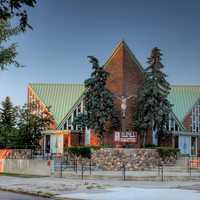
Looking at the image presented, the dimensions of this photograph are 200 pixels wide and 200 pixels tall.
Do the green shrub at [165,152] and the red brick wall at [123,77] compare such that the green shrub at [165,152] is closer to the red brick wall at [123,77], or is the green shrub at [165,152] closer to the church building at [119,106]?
the church building at [119,106]

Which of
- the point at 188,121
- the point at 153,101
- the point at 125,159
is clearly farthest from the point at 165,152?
the point at 188,121

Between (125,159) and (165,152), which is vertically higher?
(165,152)

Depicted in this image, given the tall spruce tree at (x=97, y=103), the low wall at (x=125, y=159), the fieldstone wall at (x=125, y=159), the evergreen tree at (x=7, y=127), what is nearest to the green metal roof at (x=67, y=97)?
the tall spruce tree at (x=97, y=103)

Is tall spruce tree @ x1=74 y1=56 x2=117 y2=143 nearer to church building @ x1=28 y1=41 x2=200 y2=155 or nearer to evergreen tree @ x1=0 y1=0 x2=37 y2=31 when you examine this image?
church building @ x1=28 y1=41 x2=200 y2=155

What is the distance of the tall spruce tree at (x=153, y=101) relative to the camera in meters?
56.8

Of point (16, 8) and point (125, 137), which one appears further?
point (125, 137)

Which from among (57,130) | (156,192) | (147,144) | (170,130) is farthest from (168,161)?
(156,192)

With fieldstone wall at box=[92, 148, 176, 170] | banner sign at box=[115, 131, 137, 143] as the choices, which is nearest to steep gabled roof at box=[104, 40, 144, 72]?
banner sign at box=[115, 131, 137, 143]

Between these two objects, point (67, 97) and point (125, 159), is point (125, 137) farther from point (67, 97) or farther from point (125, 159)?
point (67, 97)

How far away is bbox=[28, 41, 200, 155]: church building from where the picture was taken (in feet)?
195

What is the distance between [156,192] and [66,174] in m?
14.4

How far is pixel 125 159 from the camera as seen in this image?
4806cm

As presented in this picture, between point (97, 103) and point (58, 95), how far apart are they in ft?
38.9

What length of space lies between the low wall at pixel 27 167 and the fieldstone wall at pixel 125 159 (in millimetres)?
9111
